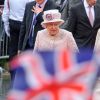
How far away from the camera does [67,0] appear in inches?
427

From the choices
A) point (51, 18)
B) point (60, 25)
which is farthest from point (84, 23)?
point (51, 18)

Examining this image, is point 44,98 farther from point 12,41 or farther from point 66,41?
point 12,41

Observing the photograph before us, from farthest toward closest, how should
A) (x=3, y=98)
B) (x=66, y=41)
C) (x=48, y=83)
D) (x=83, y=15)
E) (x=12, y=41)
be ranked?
(x=12, y=41) → (x=3, y=98) → (x=83, y=15) → (x=66, y=41) → (x=48, y=83)

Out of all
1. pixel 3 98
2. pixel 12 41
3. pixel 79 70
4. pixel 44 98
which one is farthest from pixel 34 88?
pixel 12 41

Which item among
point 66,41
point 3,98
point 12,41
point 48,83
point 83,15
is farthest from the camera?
point 12,41

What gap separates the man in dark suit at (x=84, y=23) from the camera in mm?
9516

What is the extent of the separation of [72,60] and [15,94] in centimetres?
50

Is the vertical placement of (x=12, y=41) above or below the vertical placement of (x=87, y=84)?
below

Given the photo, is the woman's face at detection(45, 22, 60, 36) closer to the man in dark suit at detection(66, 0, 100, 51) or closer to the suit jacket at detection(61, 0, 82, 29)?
the man in dark suit at detection(66, 0, 100, 51)

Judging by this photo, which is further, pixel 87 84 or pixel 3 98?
pixel 3 98

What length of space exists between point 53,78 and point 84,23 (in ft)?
17.8

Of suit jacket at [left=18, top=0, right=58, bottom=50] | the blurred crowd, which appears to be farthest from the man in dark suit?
suit jacket at [left=18, top=0, right=58, bottom=50]

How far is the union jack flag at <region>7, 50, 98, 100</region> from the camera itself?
4.20m

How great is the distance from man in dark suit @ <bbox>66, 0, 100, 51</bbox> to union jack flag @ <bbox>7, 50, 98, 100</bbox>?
517 centimetres
